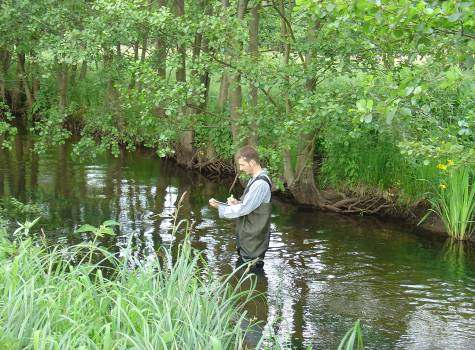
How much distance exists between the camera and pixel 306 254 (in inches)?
472

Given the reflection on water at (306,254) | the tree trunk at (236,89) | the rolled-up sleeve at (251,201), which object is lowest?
the reflection on water at (306,254)

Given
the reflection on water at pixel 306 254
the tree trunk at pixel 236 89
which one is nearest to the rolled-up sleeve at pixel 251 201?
the reflection on water at pixel 306 254


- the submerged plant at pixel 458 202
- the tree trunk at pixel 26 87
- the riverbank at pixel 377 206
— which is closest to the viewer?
the submerged plant at pixel 458 202

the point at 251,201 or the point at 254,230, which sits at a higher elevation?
the point at 251,201

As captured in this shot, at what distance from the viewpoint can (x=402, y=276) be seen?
10.9 m

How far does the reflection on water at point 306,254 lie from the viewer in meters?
8.54

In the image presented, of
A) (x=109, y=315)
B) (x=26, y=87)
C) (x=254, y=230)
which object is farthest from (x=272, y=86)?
(x=26, y=87)

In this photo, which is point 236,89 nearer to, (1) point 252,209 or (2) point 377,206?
(2) point 377,206

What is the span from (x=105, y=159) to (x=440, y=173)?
36.3 ft

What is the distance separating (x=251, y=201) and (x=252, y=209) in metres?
0.10

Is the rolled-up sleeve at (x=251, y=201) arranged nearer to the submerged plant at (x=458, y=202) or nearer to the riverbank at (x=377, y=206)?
the submerged plant at (x=458, y=202)

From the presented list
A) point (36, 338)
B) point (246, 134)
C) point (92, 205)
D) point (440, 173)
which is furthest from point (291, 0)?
point (36, 338)

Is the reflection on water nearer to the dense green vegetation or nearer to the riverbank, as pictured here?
the riverbank

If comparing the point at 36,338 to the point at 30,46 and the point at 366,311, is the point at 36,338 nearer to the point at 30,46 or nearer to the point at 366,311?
the point at 366,311
